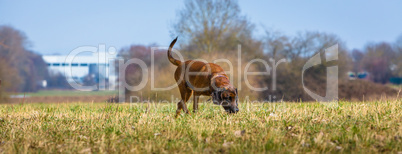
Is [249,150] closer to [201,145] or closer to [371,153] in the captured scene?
[201,145]

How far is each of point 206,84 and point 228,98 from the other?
93 cm

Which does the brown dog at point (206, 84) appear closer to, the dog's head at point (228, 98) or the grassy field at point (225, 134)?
the dog's head at point (228, 98)

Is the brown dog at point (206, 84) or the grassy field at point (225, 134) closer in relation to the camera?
the grassy field at point (225, 134)

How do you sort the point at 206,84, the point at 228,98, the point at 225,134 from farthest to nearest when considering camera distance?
the point at 206,84, the point at 228,98, the point at 225,134

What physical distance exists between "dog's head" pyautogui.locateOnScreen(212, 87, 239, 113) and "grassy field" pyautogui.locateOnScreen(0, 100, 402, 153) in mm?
202

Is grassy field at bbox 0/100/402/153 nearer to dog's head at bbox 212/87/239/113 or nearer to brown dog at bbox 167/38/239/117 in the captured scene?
dog's head at bbox 212/87/239/113

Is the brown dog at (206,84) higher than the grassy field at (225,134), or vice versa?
the brown dog at (206,84)

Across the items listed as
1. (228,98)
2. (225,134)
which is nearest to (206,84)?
(228,98)

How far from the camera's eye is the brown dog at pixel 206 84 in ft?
21.3

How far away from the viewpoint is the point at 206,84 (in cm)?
724

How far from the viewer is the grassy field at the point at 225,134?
14.0 ft

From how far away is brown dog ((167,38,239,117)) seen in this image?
6484mm

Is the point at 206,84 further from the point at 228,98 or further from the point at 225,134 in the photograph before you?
the point at 225,134

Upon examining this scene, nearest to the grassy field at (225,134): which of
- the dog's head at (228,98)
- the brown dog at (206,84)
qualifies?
the dog's head at (228,98)
